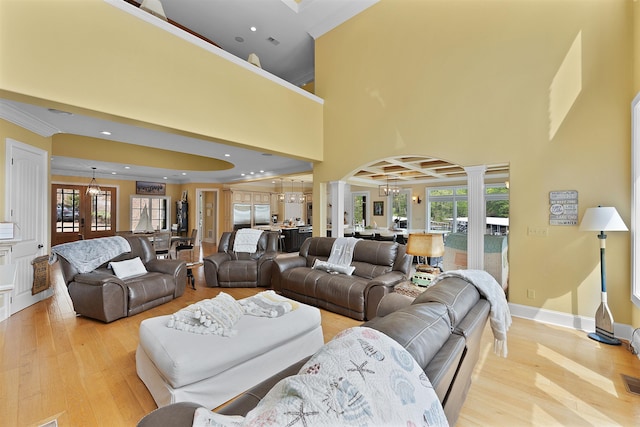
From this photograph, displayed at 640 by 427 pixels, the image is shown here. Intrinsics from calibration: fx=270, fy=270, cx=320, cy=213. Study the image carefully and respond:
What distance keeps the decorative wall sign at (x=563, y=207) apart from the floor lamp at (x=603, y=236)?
11.6 inches

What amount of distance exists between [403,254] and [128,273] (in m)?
3.96

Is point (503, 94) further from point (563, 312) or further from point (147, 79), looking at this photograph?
point (147, 79)

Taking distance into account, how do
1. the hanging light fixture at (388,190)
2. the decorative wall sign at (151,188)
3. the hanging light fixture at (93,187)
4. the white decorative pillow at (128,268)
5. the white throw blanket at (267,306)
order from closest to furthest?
the white throw blanket at (267,306) → the white decorative pillow at (128,268) → the hanging light fixture at (93,187) → the hanging light fixture at (388,190) → the decorative wall sign at (151,188)

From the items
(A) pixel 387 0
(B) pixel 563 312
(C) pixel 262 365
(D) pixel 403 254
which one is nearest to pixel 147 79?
(C) pixel 262 365

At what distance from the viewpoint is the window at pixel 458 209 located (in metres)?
8.86

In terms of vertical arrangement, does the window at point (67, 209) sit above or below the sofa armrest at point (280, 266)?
above

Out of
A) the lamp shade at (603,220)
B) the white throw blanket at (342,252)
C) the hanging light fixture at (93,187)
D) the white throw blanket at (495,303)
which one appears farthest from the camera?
the hanging light fixture at (93,187)

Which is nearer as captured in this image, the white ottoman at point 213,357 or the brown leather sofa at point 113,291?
the white ottoman at point 213,357

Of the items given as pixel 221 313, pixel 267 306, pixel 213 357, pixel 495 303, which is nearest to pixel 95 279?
pixel 221 313

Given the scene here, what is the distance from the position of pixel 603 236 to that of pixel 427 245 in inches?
74.9

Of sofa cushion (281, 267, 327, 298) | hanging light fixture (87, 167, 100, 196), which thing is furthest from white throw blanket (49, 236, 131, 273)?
hanging light fixture (87, 167, 100, 196)

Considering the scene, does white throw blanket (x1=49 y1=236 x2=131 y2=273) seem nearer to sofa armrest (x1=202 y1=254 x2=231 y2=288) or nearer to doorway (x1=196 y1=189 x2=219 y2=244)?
sofa armrest (x1=202 y1=254 x2=231 y2=288)

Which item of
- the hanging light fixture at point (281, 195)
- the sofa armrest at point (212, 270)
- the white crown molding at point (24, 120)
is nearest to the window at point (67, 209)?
the white crown molding at point (24, 120)

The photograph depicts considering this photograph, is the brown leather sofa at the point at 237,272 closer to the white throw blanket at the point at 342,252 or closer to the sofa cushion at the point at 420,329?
the white throw blanket at the point at 342,252
